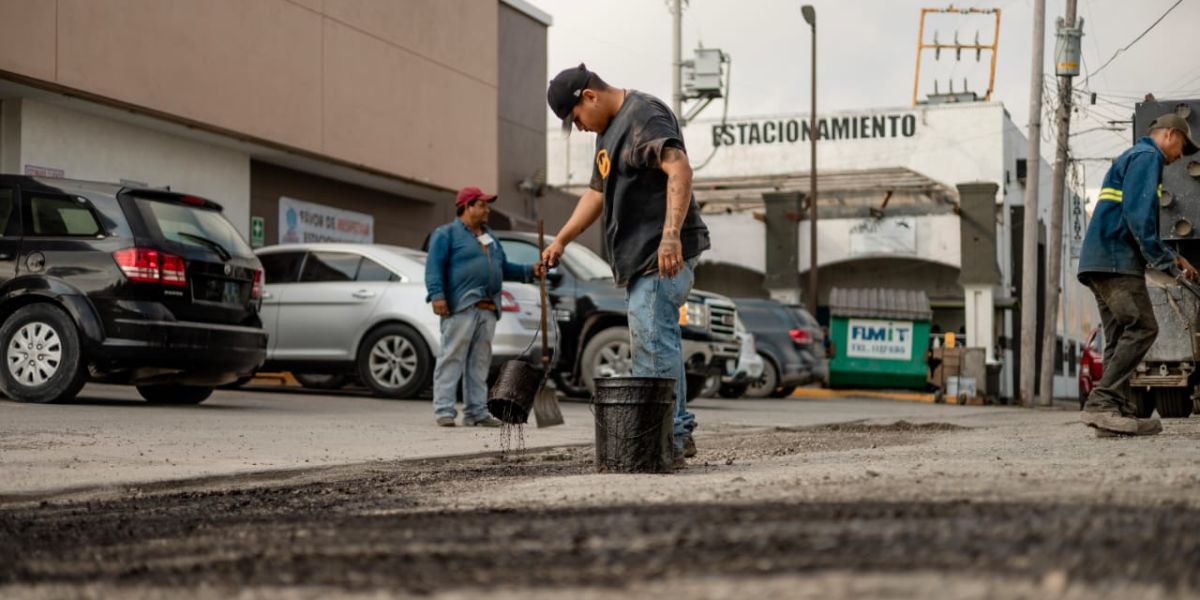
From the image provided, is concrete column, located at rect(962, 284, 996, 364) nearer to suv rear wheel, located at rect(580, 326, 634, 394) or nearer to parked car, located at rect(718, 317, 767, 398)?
parked car, located at rect(718, 317, 767, 398)

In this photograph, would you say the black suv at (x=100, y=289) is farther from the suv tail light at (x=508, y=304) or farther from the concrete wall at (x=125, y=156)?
the concrete wall at (x=125, y=156)

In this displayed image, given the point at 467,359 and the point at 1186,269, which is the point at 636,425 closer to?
the point at 1186,269

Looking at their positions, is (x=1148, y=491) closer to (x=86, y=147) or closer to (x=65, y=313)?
(x=65, y=313)

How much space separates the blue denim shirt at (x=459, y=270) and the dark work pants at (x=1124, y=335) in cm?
441

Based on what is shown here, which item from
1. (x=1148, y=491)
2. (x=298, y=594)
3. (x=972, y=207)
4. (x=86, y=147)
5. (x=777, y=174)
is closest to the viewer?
(x=298, y=594)

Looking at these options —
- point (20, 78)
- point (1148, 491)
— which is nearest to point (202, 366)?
point (20, 78)

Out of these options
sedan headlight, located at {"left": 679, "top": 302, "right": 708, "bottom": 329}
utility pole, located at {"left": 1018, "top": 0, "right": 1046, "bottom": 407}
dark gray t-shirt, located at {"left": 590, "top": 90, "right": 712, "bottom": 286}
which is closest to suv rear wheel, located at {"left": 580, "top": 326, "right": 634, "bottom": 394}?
sedan headlight, located at {"left": 679, "top": 302, "right": 708, "bottom": 329}

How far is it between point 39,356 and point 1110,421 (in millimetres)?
7408

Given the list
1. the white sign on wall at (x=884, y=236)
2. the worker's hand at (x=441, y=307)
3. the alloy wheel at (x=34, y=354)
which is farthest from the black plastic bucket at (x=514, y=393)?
the white sign on wall at (x=884, y=236)

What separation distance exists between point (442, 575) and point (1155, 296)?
12.2 metres

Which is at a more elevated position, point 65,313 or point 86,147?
point 86,147

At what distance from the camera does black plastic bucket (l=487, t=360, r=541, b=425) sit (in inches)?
348

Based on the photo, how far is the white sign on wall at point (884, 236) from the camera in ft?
126

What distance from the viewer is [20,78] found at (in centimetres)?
1519
